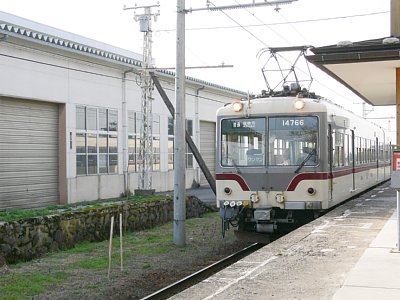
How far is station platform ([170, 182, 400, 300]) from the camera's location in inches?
253

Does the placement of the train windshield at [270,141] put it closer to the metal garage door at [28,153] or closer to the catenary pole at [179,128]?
the catenary pole at [179,128]

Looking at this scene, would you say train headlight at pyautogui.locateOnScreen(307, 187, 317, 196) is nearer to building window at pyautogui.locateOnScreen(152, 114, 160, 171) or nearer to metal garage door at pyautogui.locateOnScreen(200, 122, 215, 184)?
building window at pyautogui.locateOnScreen(152, 114, 160, 171)

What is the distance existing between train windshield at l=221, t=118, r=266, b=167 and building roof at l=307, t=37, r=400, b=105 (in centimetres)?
189

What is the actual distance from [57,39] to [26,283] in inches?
478

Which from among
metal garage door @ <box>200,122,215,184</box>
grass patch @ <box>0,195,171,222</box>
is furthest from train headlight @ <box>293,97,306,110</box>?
metal garage door @ <box>200,122,215,184</box>

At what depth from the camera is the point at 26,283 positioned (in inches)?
365

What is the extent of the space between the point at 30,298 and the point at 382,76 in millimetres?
7246

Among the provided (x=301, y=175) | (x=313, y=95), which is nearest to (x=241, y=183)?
(x=301, y=175)

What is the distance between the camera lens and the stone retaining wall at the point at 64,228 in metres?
11.3

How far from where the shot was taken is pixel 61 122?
68.2 feet

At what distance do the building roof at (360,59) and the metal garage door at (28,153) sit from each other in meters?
11.1

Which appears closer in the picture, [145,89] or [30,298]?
[30,298]

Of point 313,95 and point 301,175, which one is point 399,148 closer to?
point 301,175

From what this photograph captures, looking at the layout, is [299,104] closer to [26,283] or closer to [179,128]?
[179,128]
